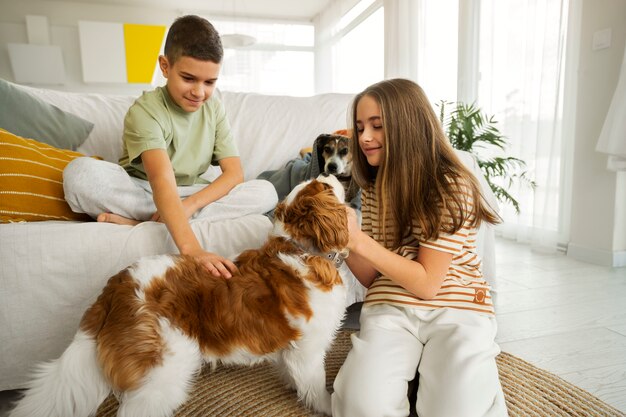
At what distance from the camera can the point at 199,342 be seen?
1138mm

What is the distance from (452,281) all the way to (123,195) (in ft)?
4.26

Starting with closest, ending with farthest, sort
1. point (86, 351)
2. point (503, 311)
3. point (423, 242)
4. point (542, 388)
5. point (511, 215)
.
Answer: point (86, 351)
point (423, 242)
point (542, 388)
point (503, 311)
point (511, 215)

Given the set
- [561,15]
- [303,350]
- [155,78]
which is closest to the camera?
[303,350]

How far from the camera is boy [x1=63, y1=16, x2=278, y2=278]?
5.01 feet

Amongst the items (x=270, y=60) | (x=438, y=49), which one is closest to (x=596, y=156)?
(x=438, y=49)

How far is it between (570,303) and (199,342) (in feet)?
7.14

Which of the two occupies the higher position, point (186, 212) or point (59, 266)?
point (186, 212)

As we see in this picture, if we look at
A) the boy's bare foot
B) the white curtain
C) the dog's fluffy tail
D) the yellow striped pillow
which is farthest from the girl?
the white curtain

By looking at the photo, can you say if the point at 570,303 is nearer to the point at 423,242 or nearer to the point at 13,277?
the point at 423,242

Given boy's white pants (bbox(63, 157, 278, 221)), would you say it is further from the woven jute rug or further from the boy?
→ the woven jute rug

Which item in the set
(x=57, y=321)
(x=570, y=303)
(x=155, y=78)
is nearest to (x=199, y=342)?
(x=57, y=321)

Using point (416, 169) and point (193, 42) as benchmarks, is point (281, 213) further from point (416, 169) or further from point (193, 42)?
point (193, 42)

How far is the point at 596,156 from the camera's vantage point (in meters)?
3.13

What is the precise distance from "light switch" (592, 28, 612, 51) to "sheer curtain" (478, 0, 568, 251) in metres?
0.25
